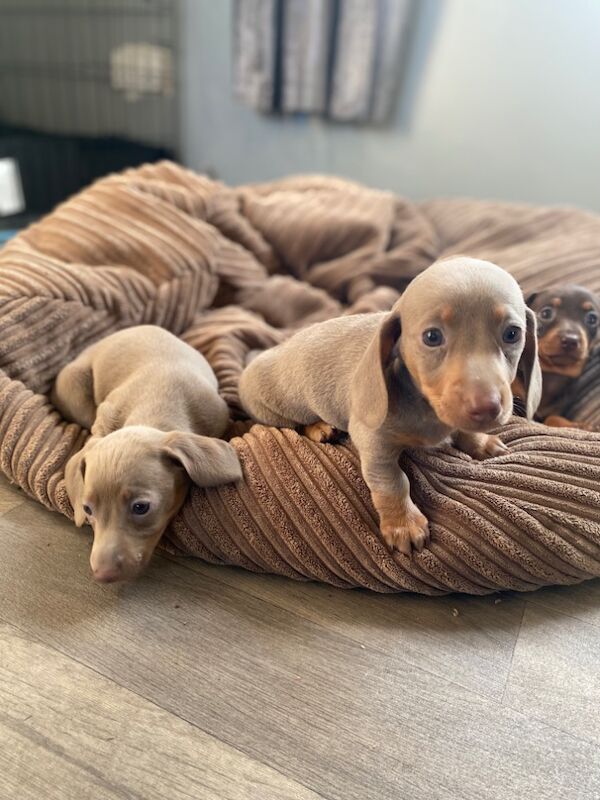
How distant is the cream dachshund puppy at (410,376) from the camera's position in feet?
3.92

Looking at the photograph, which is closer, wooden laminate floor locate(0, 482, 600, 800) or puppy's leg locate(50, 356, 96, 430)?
wooden laminate floor locate(0, 482, 600, 800)

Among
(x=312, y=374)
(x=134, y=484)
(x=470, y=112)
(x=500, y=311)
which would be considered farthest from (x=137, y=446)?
(x=470, y=112)

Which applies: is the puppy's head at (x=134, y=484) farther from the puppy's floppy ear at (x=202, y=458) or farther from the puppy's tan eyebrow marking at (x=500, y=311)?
the puppy's tan eyebrow marking at (x=500, y=311)

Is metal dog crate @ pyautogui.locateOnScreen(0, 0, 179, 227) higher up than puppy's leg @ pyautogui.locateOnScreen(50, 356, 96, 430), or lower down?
higher up

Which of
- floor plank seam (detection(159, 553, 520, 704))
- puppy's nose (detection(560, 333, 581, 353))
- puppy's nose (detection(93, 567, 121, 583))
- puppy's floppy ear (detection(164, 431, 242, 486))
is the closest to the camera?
floor plank seam (detection(159, 553, 520, 704))

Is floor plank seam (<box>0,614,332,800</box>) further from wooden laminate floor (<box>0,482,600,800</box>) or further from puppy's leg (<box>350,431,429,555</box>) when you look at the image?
puppy's leg (<box>350,431,429,555</box>)

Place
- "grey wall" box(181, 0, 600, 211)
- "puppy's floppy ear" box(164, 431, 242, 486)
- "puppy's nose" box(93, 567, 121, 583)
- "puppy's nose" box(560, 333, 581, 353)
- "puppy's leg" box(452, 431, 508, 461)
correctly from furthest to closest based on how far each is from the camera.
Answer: "grey wall" box(181, 0, 600, 211), "puppy's nose" box(560, 333, 581, 353), "puppy's leg" box(452, 431, 508, 461), "puppy's floppy ear" box(164, 431, 242, 486), "puppy's nose" box(93, 567, 121, 583)

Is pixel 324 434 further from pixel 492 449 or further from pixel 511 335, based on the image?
pixel 511 335

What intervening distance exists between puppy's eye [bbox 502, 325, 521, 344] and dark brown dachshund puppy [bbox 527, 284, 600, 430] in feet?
1.96

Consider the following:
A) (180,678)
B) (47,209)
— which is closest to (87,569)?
(180,678)

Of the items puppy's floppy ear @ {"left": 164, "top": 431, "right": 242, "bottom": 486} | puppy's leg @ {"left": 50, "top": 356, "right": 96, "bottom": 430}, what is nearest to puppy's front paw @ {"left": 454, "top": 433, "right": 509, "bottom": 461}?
puppy's floppy ear @ {"left": 164, "top": 431, "right": 242, "bottom": 486}

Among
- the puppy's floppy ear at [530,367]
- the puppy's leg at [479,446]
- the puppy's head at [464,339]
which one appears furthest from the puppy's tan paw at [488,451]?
the puppy's head at [464,339]

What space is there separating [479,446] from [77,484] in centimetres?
98

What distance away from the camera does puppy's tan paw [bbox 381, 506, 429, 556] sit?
1.45 m
